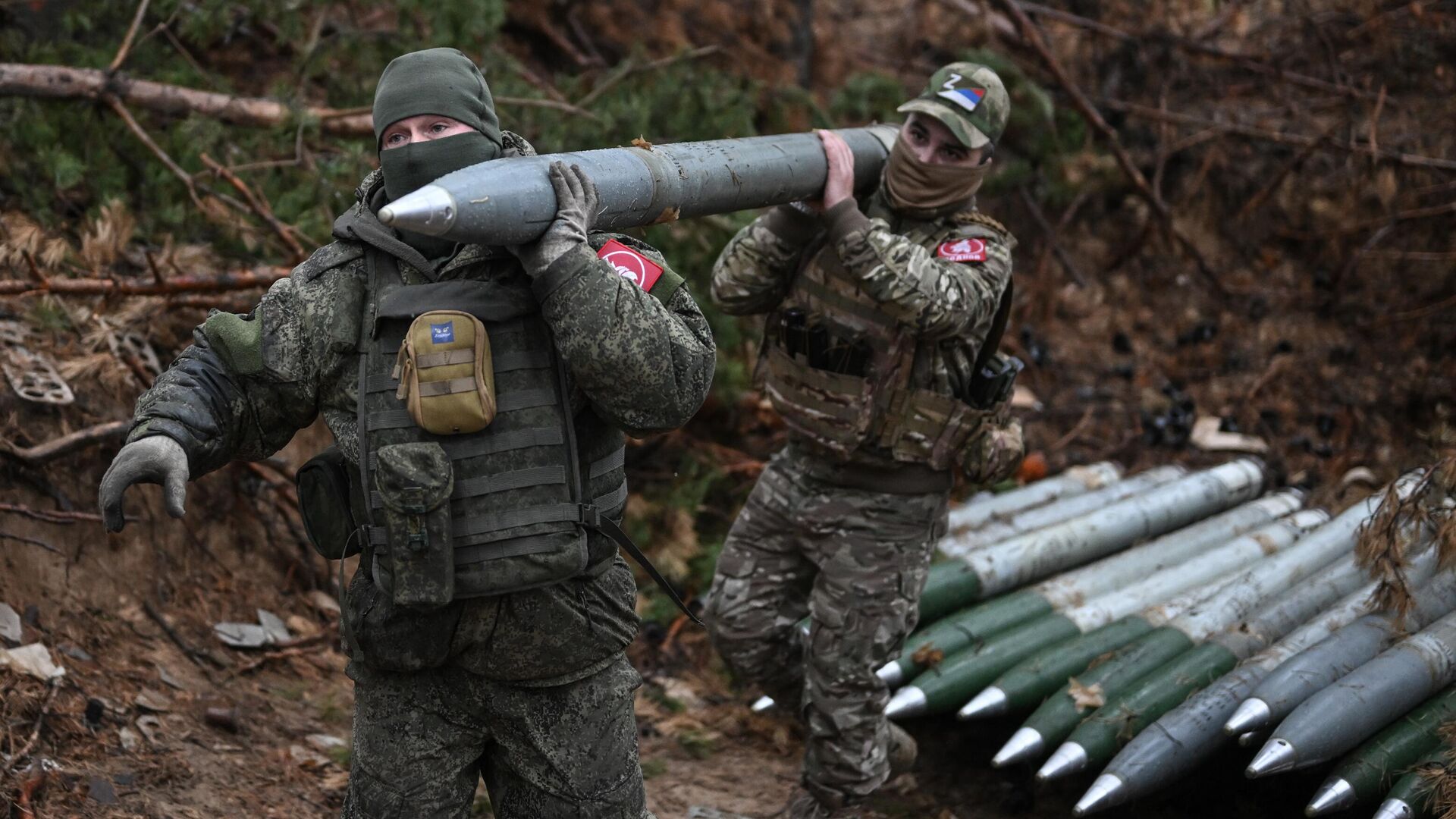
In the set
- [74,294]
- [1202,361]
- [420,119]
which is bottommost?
[74,294]

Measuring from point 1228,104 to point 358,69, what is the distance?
633 cm

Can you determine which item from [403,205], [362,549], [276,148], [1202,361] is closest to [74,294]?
[276,148]

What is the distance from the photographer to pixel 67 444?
4617mm

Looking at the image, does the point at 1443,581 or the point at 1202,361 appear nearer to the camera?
the point at 1443,581

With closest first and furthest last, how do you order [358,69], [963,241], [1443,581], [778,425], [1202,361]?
1. [963,241]
2. [1443,581]
3. [358,69]
4. [778,425]
5. [1202,361]

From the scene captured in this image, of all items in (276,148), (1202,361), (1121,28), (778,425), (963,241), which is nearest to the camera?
(963,241)

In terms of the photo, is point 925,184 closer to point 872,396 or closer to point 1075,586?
point 872,396

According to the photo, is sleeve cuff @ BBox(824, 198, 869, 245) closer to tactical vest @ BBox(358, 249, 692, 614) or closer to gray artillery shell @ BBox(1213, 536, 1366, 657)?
tactical vest @ BBox(358, 249, 692, 614)

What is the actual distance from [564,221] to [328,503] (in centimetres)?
86

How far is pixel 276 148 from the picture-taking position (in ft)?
19.2

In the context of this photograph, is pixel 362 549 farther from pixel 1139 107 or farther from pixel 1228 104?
pixel 1228 104

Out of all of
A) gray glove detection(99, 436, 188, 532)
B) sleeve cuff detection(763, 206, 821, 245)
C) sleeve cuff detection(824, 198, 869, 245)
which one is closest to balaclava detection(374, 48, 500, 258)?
gray glove detection(99, 436, 188, 532)

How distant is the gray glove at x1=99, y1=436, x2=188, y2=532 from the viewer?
2734mm

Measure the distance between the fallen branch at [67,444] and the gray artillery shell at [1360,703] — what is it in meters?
3.87
